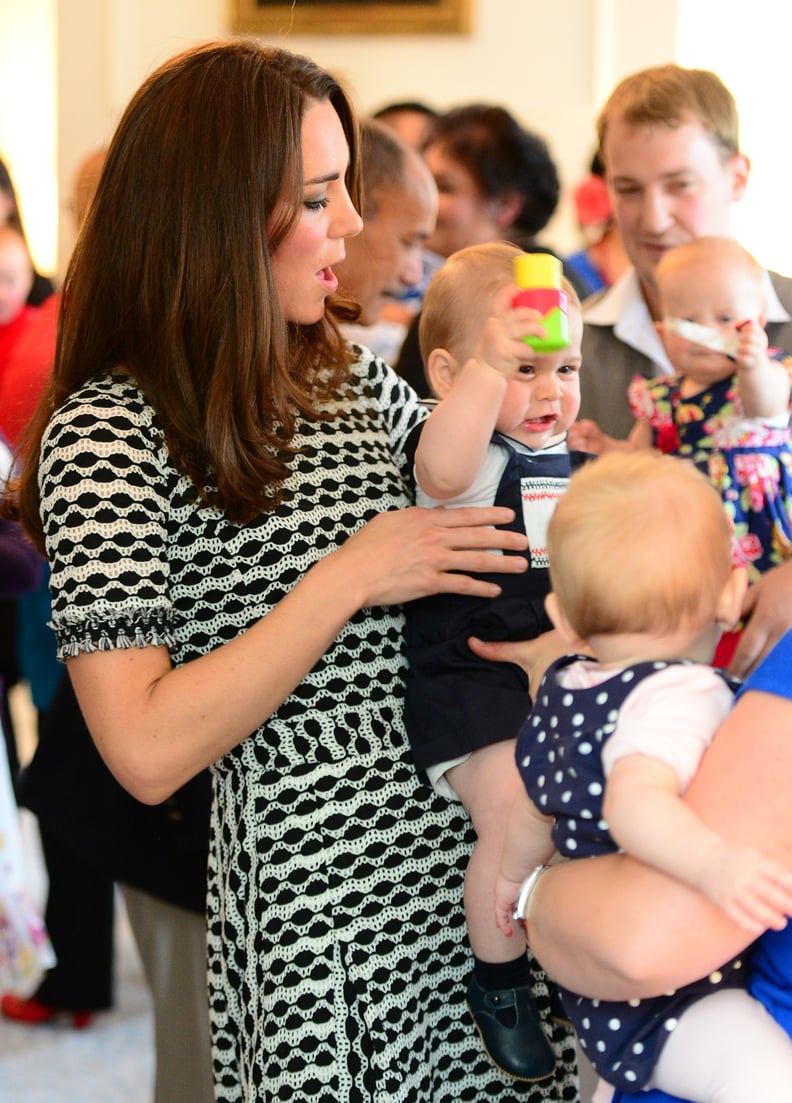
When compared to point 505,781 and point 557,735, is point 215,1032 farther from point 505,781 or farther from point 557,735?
point 557,735

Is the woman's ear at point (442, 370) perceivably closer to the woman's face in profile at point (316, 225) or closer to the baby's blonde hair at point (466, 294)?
the baby's blonde hair at point (466, 294)

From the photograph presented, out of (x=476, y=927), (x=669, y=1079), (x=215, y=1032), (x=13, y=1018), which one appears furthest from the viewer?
(x=13, y=1018)

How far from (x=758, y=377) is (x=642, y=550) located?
0.84 meters

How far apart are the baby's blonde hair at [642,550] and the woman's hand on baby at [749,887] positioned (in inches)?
8.6

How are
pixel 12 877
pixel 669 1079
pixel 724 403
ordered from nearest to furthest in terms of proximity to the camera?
pixel 669 1079
pixel 724 403
pixel 12 877

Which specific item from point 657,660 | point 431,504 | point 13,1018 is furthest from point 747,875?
point 13,1018

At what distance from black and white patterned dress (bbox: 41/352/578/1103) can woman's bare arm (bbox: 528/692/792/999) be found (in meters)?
0.38

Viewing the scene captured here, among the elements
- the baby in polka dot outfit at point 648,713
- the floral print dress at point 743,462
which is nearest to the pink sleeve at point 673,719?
the baby in polka dot outfit at point 648,713

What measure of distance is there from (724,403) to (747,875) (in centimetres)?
111

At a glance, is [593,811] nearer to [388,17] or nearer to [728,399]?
[728,399]

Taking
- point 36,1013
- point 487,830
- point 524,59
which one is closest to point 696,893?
point 487,830

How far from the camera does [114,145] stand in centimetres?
156

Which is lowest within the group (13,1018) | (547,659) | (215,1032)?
(13,1018)

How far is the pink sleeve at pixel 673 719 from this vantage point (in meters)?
1.15
